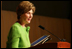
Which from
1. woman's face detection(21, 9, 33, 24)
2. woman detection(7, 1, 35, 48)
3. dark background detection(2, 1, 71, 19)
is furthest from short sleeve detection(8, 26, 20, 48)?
dark background detection(2, 1, 71, 19)

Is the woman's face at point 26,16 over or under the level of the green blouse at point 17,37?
over

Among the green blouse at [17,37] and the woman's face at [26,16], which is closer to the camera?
the green blouse at [17,37]

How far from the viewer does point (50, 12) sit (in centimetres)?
430

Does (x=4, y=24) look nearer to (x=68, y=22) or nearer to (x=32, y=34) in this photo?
(x=32, y=34)

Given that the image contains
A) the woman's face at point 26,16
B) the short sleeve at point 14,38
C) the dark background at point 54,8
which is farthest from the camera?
the dark background at point 54,8

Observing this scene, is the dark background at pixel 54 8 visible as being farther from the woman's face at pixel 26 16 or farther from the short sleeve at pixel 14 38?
the short sleeve at pixel 14 38

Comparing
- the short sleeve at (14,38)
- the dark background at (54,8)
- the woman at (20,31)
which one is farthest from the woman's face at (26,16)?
the dark background at (54,8)

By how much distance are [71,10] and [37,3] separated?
3.61 ft

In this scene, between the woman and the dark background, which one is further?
the dark background

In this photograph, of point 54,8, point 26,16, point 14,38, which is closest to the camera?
point 14,38

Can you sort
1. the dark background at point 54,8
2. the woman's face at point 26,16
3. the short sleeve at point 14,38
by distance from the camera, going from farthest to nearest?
the dark background at point 54,8, the woman's face at point 26,16, the short sleeve at point 14,38

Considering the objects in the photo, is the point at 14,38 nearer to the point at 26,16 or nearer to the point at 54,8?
the point at 26,16

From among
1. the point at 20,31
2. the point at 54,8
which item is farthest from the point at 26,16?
the point at 54,8

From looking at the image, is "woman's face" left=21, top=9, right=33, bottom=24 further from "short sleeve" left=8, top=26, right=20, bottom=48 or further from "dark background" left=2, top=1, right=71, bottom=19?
"dark background" left=2, top=1, right=71, bottom=19
